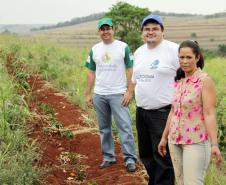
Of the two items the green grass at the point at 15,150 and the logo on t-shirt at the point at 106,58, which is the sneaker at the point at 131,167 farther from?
the logo on t-shirt at the point at 106,58

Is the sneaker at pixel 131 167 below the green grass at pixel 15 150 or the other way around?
below

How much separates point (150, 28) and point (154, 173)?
1.32 meters

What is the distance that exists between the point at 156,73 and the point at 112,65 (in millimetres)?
1019

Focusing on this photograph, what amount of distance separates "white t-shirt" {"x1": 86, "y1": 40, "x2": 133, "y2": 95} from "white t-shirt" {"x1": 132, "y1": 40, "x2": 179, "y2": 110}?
80 centimetres

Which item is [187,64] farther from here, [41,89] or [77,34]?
[77,34]

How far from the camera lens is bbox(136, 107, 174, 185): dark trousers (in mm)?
4059

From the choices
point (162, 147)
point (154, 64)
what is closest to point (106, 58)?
point (154, 64)

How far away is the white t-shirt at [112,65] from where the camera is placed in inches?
193

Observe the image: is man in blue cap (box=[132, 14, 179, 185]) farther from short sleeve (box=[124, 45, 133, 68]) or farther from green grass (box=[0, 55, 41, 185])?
green grass (box=[0, 55, 41, 185])

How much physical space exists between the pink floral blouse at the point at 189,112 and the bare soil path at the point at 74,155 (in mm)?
1426

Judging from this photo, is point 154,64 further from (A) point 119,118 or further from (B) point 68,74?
(B) point 68,74

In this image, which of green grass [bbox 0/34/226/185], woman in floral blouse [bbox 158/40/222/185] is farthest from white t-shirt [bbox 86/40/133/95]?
woman in floral blouse [bbox 158/40/222/185]

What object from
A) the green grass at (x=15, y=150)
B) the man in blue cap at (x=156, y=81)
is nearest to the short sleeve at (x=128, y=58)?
the man in blue cap at (x=156, y=81)

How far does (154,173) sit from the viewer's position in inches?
169
